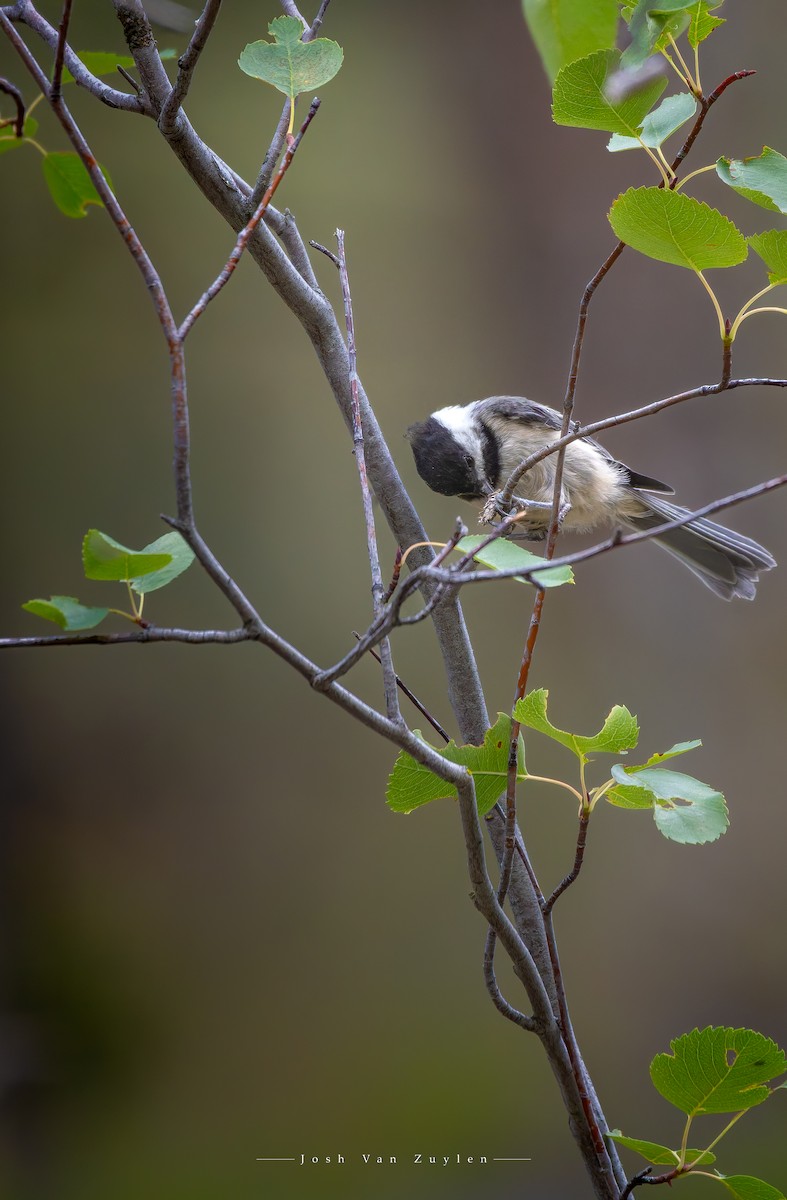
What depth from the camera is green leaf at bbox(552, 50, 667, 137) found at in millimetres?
404

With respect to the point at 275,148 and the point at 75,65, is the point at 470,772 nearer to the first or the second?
the point at 275,148

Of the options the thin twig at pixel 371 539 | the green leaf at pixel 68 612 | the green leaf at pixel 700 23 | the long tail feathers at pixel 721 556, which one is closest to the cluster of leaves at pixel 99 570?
the green leaf at pixel 68 612

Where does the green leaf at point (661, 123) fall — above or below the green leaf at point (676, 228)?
above

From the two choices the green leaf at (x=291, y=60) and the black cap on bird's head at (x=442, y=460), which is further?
the black cap on bird's head at (x=442, y=460)

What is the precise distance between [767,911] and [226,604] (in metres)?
1.09

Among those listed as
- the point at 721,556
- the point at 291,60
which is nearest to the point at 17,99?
the point at 291,60

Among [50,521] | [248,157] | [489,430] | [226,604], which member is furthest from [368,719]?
[248,157]

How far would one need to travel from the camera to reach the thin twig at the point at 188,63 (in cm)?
43

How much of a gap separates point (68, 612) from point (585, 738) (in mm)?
278

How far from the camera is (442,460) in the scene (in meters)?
1.10

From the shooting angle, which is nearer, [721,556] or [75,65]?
[75,65]

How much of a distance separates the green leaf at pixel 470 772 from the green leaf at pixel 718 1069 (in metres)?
0.17

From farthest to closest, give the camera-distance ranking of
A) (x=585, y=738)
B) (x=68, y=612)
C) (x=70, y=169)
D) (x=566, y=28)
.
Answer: (x=70, y=169) < (x=585, y=738) < (x=68, y=612) < (x=566, y=28)

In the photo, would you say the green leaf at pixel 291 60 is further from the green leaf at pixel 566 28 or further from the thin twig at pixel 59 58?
the green leaf at pixel 566 28
